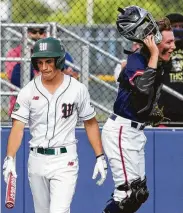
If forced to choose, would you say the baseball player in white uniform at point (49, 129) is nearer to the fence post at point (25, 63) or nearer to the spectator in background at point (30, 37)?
the fence post at point (25, 63)

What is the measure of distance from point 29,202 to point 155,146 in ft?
4.71

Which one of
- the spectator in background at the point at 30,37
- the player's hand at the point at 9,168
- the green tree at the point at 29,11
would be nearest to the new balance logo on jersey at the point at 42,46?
the player's hand at the point at 9,168

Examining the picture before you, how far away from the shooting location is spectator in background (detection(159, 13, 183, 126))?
31.6 ft

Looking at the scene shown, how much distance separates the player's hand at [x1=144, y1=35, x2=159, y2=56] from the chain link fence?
1717 millimetres

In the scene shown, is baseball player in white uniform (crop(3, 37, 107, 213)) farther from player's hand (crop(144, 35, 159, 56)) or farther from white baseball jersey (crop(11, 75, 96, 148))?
player's hand (crop(144, 35, 159, 56))

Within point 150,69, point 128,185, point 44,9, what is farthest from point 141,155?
point 44,9

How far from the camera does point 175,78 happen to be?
9.84 meters

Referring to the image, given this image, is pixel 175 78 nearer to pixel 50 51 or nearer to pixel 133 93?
pixel 133 93

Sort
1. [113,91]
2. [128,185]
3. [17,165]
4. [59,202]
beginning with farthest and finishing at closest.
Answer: [113,91], [17,165], [128,185], [59,202]

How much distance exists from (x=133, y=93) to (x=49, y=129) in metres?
0.86

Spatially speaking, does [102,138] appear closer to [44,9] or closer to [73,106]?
[73,106]

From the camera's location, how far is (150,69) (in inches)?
289

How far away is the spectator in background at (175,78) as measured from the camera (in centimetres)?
964

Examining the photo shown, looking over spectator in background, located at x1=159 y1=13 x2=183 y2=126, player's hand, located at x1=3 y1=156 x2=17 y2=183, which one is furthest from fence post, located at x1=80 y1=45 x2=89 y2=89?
player's hand, located at x1=3 y1=156 x2=17 y2=183
